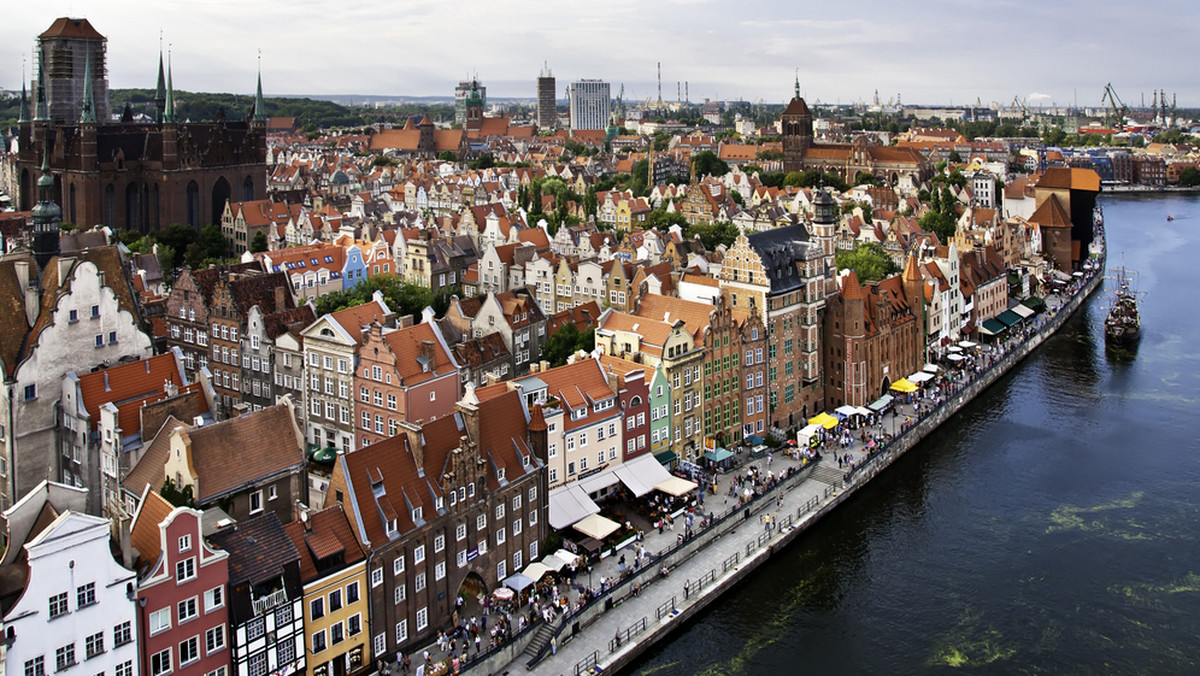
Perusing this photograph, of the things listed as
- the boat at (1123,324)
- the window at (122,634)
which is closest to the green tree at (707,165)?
the boat at (1123,324)

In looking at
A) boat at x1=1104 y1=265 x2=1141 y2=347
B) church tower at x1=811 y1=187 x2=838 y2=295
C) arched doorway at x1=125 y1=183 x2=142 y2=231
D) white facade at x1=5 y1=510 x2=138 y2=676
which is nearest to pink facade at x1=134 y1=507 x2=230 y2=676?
white facade at x1=5 y1=510 x2=138 y2=676

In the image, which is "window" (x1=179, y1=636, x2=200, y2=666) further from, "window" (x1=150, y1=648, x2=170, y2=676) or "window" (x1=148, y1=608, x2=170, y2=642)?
"window" (x1=148, y1=608, x2=170, y2=642)

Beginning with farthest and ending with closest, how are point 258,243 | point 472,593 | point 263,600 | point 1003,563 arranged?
point 258,243 → point 1003,563 → point 472,593 → point 263,600

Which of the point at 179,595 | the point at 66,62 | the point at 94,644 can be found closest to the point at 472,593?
the point at 179,595

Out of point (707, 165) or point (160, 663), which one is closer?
point (160, 663)

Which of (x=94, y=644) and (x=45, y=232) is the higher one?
(x=45, y=232)

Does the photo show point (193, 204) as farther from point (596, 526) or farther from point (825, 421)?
point (596, 526)
